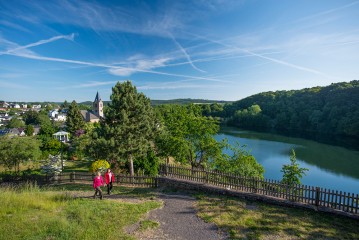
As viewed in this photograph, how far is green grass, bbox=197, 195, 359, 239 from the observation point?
7.48 metres

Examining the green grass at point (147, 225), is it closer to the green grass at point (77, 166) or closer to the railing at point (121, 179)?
the railing at point (121, 179)

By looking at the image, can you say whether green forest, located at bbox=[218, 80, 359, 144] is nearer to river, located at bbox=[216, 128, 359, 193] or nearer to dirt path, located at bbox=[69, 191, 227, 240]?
river, located at bbox=[216, 128, 359, 193]

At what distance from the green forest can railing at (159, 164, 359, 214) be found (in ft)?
166

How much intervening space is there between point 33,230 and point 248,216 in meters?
7.39

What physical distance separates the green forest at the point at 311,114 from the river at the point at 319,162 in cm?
1265

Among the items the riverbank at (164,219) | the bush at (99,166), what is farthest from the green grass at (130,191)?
the bush at (99,166)

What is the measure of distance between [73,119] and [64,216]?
38.8m

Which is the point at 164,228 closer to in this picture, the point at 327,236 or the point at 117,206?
the point at 117,206

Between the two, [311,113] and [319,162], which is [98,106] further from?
[319,162]

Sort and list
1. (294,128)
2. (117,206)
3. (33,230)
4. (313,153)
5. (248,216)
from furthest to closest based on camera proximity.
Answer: (294,128) < (313,153) < (117,206) < (248,216) < (33,230)

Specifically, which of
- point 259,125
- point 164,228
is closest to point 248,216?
point 164,228

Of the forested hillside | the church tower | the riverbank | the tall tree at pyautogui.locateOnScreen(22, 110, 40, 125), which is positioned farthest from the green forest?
the tall tree at pyautogui.locateOnScreen(22, 110, 40, 125)

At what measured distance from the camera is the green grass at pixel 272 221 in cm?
748

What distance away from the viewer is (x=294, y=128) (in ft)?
223
